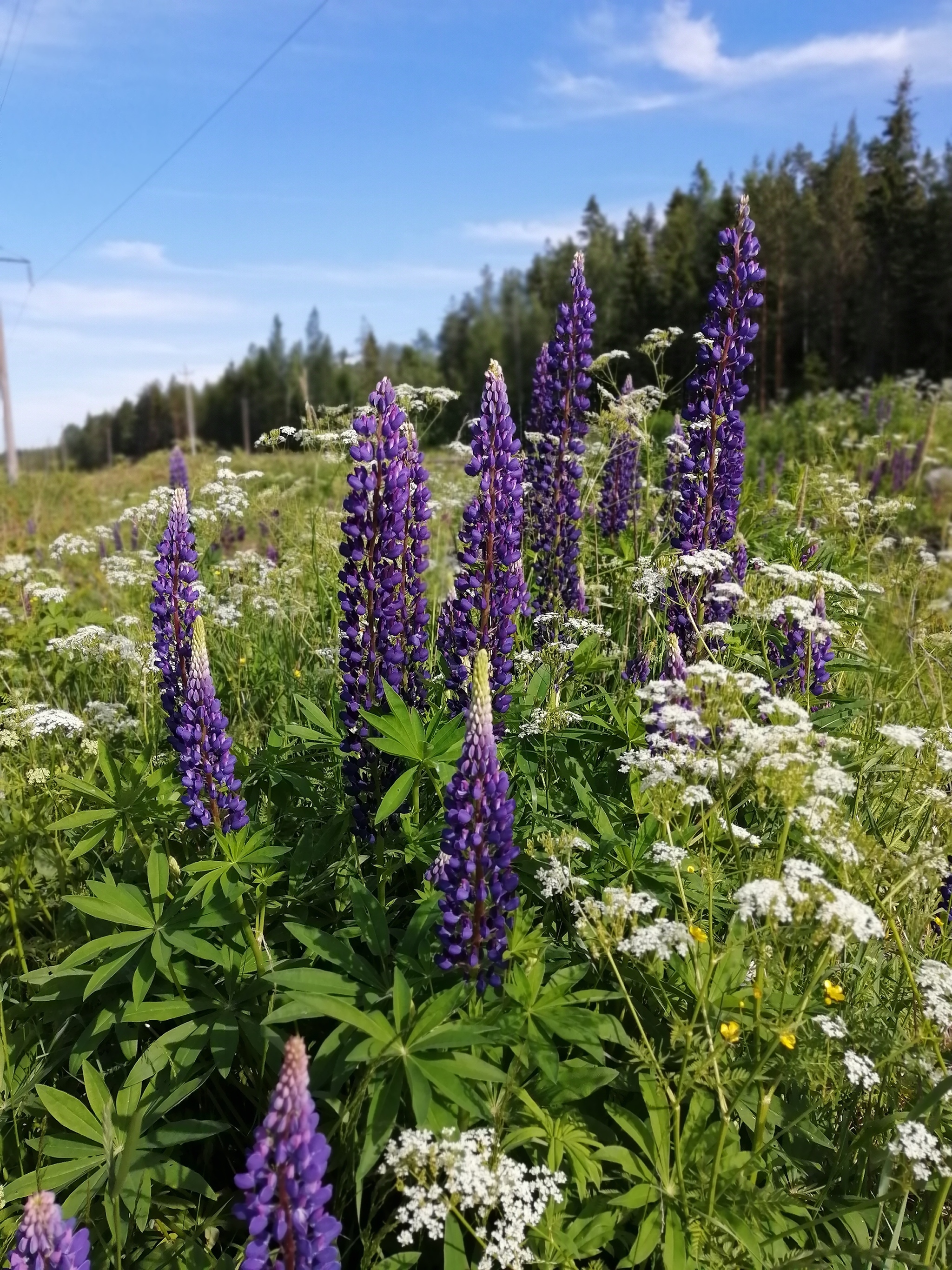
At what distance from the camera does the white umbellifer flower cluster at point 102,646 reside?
4227 millimetres

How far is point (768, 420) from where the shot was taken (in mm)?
24094

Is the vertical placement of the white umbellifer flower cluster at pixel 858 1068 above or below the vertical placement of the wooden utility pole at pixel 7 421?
below

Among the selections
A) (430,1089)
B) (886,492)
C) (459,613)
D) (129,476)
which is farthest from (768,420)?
(430,1089)

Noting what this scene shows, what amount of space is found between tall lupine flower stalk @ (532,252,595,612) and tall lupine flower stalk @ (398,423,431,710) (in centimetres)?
156

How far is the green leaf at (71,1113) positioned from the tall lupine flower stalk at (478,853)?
1.09m

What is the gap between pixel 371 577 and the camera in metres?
2.86

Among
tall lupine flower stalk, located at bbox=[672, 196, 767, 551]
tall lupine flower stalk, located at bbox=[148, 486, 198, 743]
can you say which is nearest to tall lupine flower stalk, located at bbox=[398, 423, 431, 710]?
tall lupine flower stalk, located at bbox=[148, 486, 198, 743]

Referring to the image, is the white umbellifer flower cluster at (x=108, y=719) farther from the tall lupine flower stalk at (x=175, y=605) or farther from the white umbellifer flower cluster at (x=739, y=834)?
the white umbellifer flower cluster at (x=739, y=834)

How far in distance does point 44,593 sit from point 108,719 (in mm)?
1395

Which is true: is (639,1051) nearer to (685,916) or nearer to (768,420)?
(685,916)

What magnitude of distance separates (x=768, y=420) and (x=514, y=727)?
23.1 meters

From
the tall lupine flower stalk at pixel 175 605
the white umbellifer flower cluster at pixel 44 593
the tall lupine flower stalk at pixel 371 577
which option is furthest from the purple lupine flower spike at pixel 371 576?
the white umbellifer flower cluster at pixel 44 593

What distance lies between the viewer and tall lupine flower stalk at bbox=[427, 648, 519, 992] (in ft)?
6.86

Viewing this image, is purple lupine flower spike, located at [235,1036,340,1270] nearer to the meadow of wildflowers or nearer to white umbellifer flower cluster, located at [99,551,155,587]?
the meadow of wildflowers
